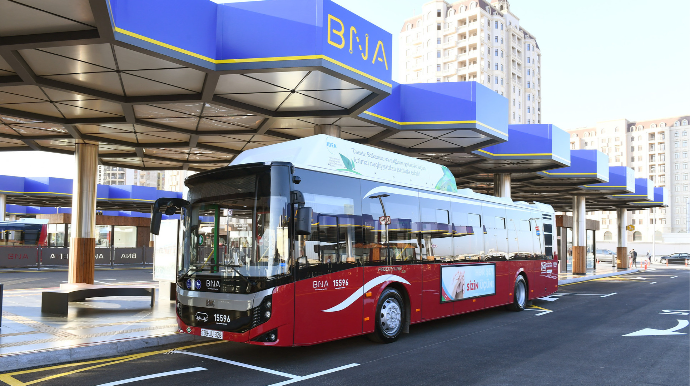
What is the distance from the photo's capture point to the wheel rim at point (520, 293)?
14.7 meters

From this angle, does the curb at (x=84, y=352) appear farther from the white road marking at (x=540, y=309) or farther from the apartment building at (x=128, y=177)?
the apartment building at (x=128, y=177)

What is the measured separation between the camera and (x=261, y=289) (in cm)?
762

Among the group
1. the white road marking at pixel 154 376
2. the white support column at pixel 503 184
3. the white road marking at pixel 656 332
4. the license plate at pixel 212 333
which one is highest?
the white support column at pixel 503 184

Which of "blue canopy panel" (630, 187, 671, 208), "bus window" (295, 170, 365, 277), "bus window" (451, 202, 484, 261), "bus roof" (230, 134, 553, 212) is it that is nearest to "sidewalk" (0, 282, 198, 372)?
"bus window" (295, 170, 365, 277)

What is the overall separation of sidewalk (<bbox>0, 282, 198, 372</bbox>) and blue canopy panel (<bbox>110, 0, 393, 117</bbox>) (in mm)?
5181

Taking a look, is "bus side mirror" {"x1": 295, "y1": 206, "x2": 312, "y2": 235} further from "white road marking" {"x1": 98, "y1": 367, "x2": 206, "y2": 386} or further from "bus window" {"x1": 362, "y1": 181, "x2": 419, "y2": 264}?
"white road marking" {"x1": 98, "y1": 367, "x2": 206, "y2": 386}

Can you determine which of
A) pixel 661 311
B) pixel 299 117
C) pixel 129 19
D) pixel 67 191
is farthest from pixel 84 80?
pixel 67 191

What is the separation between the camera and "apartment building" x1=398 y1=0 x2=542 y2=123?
306ft

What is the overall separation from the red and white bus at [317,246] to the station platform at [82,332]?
1.30m

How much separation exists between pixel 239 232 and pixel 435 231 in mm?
4734

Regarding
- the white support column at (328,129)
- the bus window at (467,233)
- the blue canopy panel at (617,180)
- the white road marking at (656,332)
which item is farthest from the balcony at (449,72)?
the white road marking at (656,332)

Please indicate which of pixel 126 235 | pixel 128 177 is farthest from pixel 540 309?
pixel 128 177

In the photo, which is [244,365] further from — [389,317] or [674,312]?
[674,312]

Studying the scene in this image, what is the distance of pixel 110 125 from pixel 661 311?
17371mm
